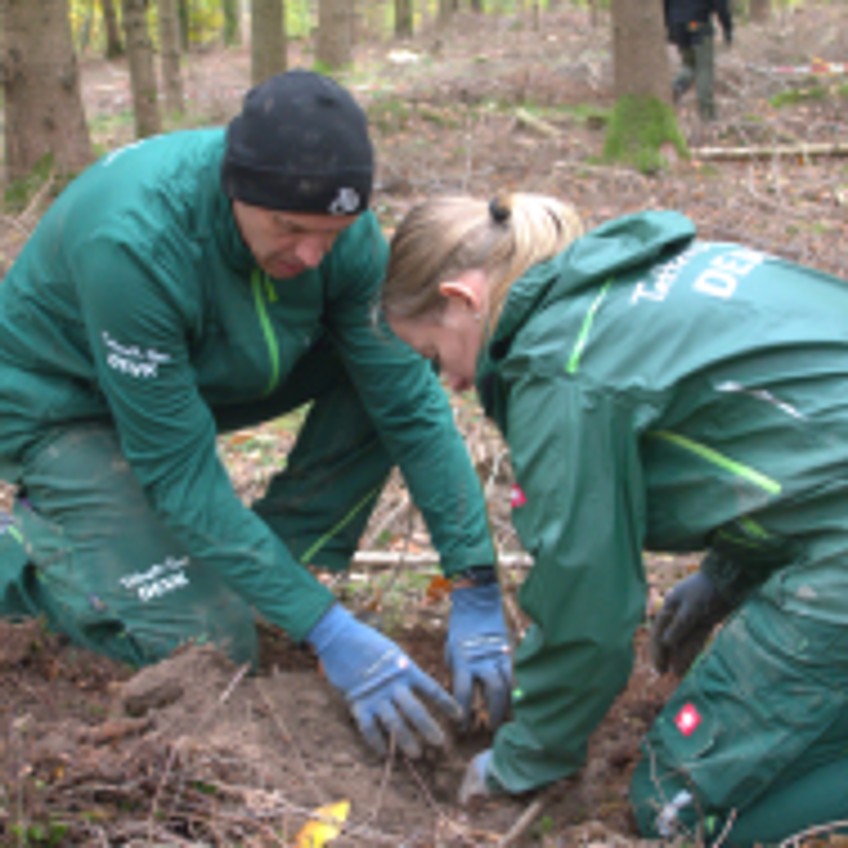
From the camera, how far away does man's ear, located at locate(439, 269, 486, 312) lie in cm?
200

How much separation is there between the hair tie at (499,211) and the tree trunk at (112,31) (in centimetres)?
1984

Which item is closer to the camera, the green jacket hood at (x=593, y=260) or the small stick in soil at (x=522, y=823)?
the green jacket hood at (x=593, y=260)

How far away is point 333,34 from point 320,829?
13.1 meters

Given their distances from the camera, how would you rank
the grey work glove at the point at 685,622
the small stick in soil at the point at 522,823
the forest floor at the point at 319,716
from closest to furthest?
the forest floor at the point at 319,716 < the small stick in soil at the point at 522,823 < the grey work glove at the point at 685,622

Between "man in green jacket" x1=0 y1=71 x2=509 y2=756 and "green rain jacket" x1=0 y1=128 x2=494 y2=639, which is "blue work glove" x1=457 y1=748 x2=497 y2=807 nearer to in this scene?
"man in green jacket" x1=0 y1=71 x2=509 y2=756

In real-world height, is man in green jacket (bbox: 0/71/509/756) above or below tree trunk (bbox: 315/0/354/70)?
below

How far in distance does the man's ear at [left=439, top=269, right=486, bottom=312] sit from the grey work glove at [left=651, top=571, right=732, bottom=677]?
1.06 metres

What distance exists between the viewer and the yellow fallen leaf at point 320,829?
78.7 inches

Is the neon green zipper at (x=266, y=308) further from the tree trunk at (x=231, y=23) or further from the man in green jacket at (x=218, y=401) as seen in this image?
the tree trunk at (x=231, y=23)

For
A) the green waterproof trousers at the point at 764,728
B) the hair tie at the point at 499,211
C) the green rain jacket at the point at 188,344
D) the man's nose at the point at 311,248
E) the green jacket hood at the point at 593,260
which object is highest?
the hair tie at the point at 499,211

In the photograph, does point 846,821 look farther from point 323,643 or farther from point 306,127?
point 306,127

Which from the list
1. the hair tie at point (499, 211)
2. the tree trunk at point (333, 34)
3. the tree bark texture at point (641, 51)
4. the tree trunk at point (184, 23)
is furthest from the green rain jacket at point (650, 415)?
the tree trunk at point (184, 23)

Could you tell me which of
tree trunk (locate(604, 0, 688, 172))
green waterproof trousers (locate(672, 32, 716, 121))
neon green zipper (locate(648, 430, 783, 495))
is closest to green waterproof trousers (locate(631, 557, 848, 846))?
neon green zipper (locate(648, 430, 783, 495))

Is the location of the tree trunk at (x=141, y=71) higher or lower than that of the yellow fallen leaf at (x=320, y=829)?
higher
